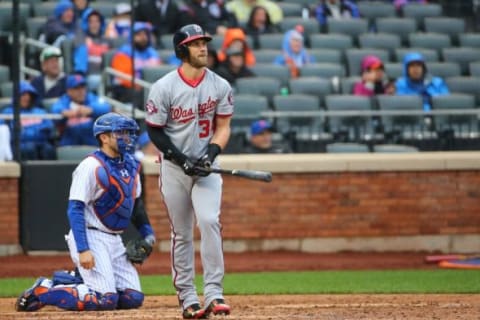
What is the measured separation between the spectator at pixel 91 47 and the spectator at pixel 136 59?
24cm

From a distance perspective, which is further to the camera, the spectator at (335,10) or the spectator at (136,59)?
the spectator at (335,10)

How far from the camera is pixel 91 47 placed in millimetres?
16016

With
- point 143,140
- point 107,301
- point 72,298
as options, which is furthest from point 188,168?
point 143,140

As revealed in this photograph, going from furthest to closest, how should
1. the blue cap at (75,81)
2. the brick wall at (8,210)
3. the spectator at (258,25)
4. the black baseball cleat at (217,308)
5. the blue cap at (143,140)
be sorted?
the spectator at (258,25) → the blue cap at (143,140) → the blue cap at (75,81) → the brick wall at (8,210) → the black baseball cleat at (217,308)

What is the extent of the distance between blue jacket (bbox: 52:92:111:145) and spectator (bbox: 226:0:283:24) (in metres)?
4.08

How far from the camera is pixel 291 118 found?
14.7 m

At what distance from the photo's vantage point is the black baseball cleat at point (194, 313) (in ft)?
28.3

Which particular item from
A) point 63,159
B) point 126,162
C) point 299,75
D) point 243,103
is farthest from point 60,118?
point 126,162

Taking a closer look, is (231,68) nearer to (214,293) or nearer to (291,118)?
(291,118)

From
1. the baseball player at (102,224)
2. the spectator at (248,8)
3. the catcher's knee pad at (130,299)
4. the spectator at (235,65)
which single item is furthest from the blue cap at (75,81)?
the catcher's knee pad at (130,299)

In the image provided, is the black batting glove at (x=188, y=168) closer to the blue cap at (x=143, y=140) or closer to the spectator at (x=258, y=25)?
the blue cap at (x=143, y=140)

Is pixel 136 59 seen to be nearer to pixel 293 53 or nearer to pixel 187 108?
pixel 293 53

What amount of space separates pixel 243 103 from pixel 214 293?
21.5 feet

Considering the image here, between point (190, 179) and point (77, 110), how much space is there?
18.1ft
